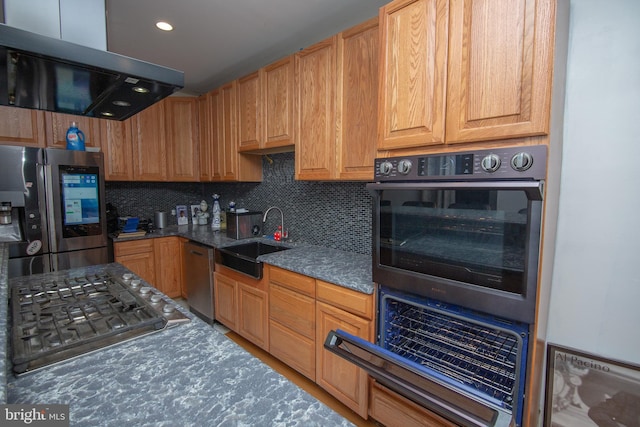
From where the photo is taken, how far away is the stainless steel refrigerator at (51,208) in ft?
7.56

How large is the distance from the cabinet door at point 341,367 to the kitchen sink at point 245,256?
2.10 ft

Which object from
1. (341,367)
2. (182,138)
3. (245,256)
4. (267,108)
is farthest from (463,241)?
(182,138)

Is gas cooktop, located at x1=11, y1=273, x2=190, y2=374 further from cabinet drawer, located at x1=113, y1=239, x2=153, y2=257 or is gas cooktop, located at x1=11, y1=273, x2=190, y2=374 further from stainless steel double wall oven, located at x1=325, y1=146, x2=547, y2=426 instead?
cabinet drawer, located at x1=113, y1=239, x2=153, y2=257

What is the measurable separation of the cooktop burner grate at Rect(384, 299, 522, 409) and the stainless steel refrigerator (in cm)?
275

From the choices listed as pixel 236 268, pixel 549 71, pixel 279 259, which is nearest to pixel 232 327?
pixel 236 268

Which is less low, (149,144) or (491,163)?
(149,144)

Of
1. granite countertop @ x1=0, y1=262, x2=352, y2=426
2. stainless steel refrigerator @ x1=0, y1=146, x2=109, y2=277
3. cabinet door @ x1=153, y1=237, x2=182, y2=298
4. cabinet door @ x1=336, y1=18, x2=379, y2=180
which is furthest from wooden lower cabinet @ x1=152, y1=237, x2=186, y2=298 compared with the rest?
granite countertop @ x1=0, y1=262, x2=352, y2=426

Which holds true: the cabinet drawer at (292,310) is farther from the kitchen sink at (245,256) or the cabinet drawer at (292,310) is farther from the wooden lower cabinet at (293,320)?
the kitchen sink at (245,256)

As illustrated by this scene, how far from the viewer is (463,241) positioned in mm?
1199

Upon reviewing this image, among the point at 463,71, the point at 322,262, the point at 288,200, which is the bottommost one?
the point at 322,262

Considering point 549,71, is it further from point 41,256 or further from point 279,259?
point 41,256

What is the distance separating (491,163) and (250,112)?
7.04 feet

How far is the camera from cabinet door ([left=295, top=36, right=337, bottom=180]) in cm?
200

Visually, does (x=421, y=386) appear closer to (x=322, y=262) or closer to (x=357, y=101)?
(x=322, y=262)
